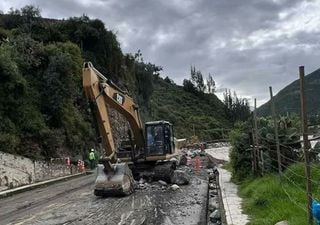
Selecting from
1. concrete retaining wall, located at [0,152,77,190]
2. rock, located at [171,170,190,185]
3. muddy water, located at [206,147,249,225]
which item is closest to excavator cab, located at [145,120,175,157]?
rock, located at [171,170,190,185]

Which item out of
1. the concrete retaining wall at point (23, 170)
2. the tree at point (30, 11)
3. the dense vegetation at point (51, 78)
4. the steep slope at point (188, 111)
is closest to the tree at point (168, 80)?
the steep slope at point (188, 111)

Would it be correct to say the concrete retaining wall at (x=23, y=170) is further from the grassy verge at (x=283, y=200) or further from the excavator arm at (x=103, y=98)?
the grassy verge at (x=283, y=200)

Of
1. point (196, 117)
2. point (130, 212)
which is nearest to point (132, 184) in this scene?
point (130, 212)

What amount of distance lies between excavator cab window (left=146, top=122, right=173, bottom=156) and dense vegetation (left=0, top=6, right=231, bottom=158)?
22.6 ft

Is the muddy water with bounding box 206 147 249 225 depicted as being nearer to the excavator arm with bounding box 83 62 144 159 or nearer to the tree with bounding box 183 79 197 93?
the excavator arm with bounding box 83 62 144 159

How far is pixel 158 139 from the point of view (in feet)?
76.7

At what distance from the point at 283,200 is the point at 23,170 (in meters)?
18.5

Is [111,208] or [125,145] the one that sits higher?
[125,145]

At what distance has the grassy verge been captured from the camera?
10492mm

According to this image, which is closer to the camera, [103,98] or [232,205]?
[232,205]

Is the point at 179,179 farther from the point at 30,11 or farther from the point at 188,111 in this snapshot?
the point at 188,111

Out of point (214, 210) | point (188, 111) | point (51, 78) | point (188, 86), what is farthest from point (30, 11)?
point (188, 86)

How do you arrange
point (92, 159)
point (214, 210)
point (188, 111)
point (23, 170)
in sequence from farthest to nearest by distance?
point (188, 111) → point (92, 159) → point (23, 170) → point (214, 210)

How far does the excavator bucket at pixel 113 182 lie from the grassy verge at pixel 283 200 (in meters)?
4.64
